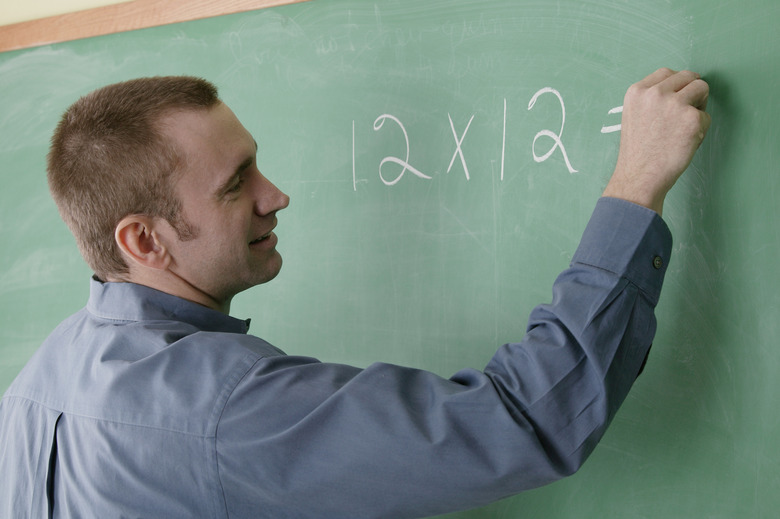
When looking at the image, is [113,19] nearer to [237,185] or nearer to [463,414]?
[237,185]

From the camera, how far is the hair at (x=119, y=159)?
974mm

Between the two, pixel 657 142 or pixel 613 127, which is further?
pixel 613 127

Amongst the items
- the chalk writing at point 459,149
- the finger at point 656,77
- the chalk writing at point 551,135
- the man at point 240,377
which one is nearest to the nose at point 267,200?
the man at point 240,377

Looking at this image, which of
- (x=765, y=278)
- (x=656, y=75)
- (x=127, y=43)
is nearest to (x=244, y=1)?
(x=127, y=43)

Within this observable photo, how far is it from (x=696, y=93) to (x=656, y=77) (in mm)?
52

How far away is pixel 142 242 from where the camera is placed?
100cm

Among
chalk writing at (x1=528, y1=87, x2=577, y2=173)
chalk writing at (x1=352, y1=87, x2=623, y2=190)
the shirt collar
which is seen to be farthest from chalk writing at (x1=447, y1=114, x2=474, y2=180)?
the shirt collar

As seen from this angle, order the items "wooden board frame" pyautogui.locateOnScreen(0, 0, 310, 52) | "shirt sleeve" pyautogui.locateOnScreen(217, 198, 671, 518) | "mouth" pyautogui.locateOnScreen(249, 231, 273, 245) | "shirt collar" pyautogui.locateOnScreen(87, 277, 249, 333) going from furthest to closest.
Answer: "wooden board frame" pyautogui.locateOnScreen(0, 0, 310, 52) < "mouth" pyautogui.locateOnScreen(249, 231, 273, 245) < "shirt collar" pyautogui.locateOnScreen(87, 277, 249, 333) < "shirt sleeve" pyautogui.locateOnScreen(217, 198, 671, 518)

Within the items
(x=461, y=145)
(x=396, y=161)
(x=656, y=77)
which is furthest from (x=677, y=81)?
(x=396, y=161)

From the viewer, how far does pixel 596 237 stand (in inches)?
31.6

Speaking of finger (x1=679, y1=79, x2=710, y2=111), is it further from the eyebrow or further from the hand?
the eyebrow

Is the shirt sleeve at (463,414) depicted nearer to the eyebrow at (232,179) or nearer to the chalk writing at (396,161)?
the eyebrow at (232,179)

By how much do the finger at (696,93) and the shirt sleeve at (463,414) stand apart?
16 cm

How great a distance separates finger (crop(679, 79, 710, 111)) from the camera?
0.85 metres
